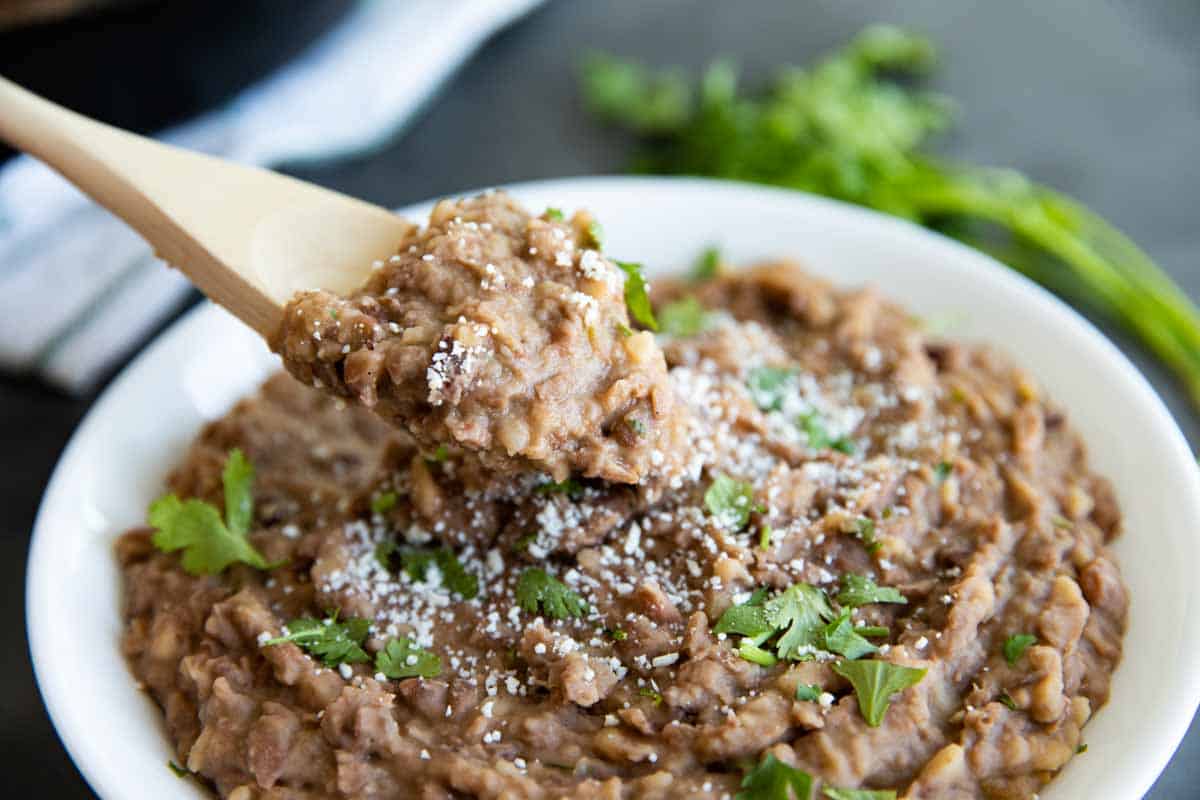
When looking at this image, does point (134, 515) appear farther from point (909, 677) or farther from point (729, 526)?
point (909, 677)

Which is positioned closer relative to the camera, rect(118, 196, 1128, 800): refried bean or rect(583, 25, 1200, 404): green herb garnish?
rect(118, 196, 1128, 800): refried bean

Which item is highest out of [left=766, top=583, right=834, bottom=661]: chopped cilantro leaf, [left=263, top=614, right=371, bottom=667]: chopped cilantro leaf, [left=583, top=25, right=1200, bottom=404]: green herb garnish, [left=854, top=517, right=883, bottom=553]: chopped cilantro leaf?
[left=583, top=25, right=1200, bottom=404]: green herb garnish

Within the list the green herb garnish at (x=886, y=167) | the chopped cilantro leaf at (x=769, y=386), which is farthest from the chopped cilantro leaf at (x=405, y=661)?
the green herb garnish at (x=886, y=167)

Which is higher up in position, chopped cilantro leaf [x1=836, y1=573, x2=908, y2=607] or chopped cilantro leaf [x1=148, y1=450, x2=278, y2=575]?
chopped cilantro leaf [x1=836, y1=573, x2=908, y2=607]

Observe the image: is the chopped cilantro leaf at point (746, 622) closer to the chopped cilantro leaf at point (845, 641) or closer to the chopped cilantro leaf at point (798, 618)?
the chopped cilantro leaf at point (798, 618)

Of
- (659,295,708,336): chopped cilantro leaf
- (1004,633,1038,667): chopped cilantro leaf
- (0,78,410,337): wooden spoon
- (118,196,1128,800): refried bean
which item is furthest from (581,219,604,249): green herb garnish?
(1004,633,1038,667): chopped cilantro leaf

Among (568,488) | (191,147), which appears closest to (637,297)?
(568,488)

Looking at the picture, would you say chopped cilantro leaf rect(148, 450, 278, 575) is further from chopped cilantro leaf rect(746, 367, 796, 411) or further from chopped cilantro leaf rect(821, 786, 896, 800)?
chopped cilantro leaf rect(821, 786, 896, 800)

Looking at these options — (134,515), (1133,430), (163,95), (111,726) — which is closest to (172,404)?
(134,515)
